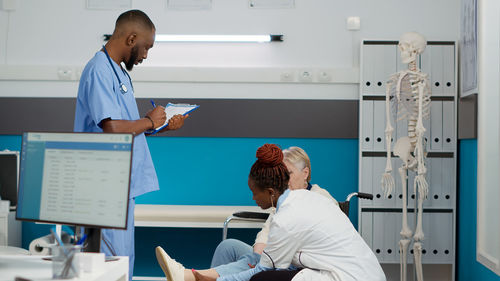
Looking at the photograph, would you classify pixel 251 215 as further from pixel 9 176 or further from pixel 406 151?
pixel 9 176

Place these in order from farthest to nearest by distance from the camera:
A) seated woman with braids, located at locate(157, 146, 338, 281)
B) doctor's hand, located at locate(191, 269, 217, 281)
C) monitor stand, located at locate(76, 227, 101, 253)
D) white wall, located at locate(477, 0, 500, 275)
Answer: white wall, located at locate(477, 0, 500, 275) → seated woman with braids, located at locate(157, 146, 338, 281) → doctor's hand, located at locate(191, 269, 217, 281) → monitor stand, located at locate(76, 227, 101, 253)

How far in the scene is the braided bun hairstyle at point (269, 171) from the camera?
200cm

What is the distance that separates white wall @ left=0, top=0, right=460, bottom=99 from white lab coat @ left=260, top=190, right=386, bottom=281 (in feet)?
6.11

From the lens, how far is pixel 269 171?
2.01 m

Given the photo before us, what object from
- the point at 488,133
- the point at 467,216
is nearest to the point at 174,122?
the point at 488,133

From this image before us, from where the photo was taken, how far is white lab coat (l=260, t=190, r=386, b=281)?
1.82 meters

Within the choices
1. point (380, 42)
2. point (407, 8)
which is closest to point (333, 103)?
point (380, 42)

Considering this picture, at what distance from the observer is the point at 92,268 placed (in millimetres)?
1191

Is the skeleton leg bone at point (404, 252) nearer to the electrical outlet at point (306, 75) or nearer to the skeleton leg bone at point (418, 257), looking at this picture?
the skeleton leg bone at point (418, 257)

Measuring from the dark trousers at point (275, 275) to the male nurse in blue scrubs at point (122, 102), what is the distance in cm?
48

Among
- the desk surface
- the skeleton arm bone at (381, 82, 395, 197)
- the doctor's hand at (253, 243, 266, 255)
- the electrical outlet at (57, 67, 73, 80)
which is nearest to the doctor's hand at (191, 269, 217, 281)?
the doctor's hand at (253, 243, 266, 255)

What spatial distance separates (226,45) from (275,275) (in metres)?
2.20

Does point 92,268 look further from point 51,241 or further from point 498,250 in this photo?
point 498,250

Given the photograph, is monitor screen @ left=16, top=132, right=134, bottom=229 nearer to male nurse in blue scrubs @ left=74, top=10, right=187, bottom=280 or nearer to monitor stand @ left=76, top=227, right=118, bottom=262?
monitor stand @ left=76, top=227, right=118, bottom=262
